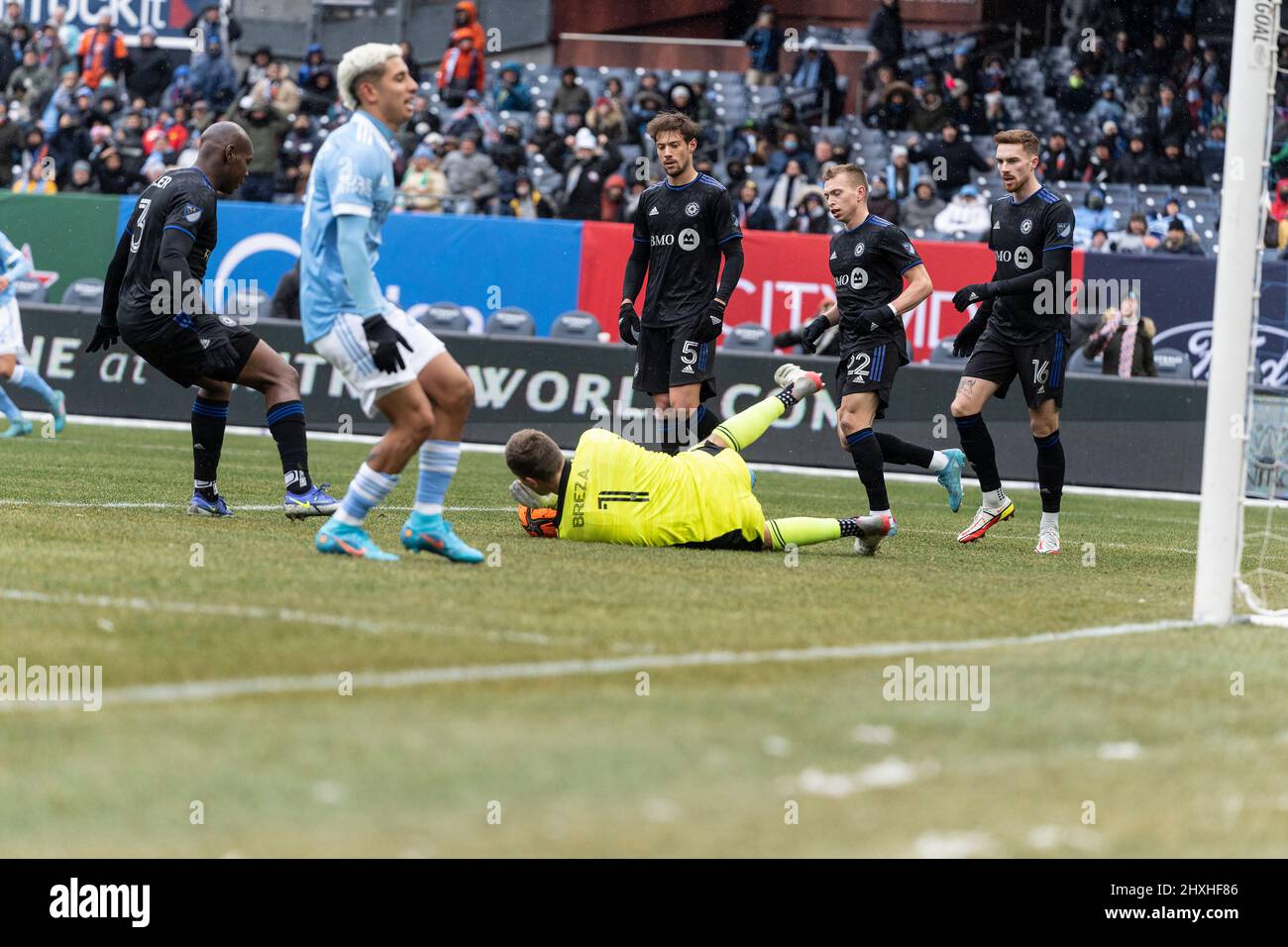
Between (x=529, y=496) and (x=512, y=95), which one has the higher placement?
(x=512, y=95)

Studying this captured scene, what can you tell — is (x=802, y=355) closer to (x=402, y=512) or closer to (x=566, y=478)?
(x=402, y=512)

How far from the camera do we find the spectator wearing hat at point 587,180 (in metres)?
23.3

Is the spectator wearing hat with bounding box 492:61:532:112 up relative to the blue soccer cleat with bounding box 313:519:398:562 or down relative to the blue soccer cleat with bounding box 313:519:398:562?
up

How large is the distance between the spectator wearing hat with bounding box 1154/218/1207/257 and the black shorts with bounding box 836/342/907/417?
1128 cm

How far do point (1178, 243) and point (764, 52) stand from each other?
8.35 metres

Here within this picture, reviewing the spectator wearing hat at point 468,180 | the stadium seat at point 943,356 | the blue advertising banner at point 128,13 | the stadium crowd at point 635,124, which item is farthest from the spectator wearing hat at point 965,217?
the blue advertising banner at point 128,13

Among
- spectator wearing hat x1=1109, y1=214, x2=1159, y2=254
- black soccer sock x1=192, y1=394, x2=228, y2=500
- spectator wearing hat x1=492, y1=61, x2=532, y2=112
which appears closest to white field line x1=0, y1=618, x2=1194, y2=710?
black soccer sock x1=192, y1=394, x2=228, y2=500

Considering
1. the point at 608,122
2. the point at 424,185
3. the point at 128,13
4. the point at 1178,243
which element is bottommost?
Answer: the point at 1178,243

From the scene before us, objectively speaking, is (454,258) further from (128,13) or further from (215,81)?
(128,13)

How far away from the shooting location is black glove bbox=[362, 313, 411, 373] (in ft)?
24.9

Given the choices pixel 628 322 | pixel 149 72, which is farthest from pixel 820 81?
pixel 628 322

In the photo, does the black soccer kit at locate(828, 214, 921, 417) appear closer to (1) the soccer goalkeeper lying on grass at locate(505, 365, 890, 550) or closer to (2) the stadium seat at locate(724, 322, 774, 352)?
(1) the soccer goalkeeper lying on grass at locate(505, 365, 890, 550)

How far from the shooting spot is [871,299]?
10.7 m
